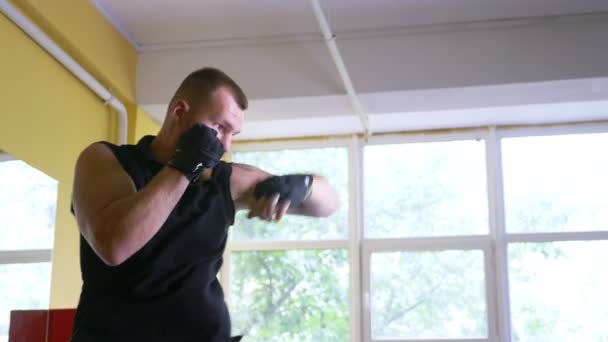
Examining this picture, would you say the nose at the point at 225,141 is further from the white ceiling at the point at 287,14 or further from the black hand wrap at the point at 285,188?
the white ceiling at the point at 287,14

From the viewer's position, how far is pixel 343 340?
19.5ft

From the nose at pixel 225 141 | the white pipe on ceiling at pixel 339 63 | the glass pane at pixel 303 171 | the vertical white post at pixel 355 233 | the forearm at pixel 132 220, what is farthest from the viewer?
the glass pane at pixel 303 171

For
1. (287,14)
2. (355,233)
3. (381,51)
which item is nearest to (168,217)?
(287,14)

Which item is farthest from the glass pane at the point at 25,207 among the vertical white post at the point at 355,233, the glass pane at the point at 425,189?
the glass pane at the point at 425,189

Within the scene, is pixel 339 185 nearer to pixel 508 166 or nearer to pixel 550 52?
pixel 508 166

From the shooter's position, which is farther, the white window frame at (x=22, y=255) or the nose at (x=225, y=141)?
the white window frame at (x=22, y=255)

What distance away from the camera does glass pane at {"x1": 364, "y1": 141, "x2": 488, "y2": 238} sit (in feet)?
19.7

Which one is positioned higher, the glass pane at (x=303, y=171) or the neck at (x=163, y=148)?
the glass pane at (x=303, y=171)

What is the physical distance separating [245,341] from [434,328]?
53.4 inches

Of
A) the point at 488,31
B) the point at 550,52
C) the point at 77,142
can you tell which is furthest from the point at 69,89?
the point at 550,52

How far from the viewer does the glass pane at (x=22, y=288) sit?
11.1 ft

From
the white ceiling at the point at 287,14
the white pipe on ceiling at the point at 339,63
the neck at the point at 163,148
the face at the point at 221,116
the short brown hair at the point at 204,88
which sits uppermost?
the white ceiling at the point at 287,14

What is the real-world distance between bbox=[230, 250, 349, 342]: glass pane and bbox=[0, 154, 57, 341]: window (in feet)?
7.37

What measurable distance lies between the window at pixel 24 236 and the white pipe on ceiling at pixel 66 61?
605 millimetres
